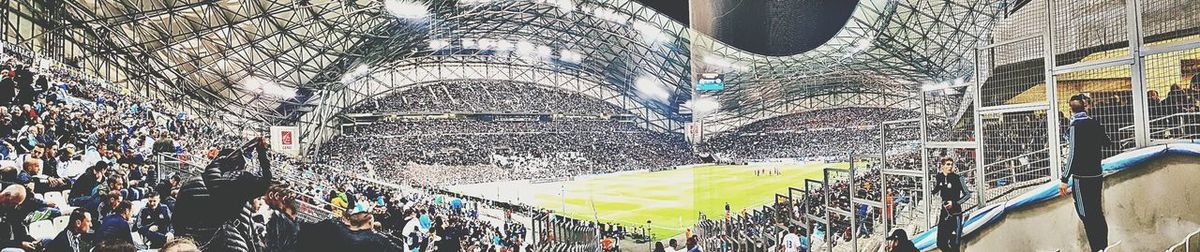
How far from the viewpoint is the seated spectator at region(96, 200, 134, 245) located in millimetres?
2641

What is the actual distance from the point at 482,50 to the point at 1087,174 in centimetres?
491

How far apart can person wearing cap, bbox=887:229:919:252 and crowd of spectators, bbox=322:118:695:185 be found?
298cm

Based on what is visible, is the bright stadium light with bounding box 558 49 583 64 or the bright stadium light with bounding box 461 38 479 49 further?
the bright stadium light with bounding box 558 49 583 64

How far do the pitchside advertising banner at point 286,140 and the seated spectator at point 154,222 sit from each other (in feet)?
3.20

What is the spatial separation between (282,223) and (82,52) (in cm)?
190

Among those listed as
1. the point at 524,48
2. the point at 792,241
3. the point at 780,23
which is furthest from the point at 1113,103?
the point at 524,48

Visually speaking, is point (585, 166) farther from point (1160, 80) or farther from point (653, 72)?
point (1160, 80)

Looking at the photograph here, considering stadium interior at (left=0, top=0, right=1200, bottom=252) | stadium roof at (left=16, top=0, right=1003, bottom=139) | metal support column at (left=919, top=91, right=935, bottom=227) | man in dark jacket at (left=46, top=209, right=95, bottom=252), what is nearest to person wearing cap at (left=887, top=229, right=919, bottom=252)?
stadium interior at (left=0, top=0, right=1200, bottom=252)

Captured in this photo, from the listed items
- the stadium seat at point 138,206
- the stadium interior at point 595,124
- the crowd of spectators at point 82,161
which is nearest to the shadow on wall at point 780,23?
the stadium interior at point 595,124

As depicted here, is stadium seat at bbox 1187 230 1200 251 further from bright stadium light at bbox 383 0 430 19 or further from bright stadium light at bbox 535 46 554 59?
bright stadium light at bbox 383 0 430 19

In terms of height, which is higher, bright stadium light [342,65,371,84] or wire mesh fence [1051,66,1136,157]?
bright stadium light [342,65,371,84]

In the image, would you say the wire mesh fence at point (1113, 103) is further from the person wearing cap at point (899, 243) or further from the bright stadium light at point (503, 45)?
the bright stadium light at point (503, 45)

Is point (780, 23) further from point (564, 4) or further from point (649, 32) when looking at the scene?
point (564, 4)

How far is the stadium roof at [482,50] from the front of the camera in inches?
109
